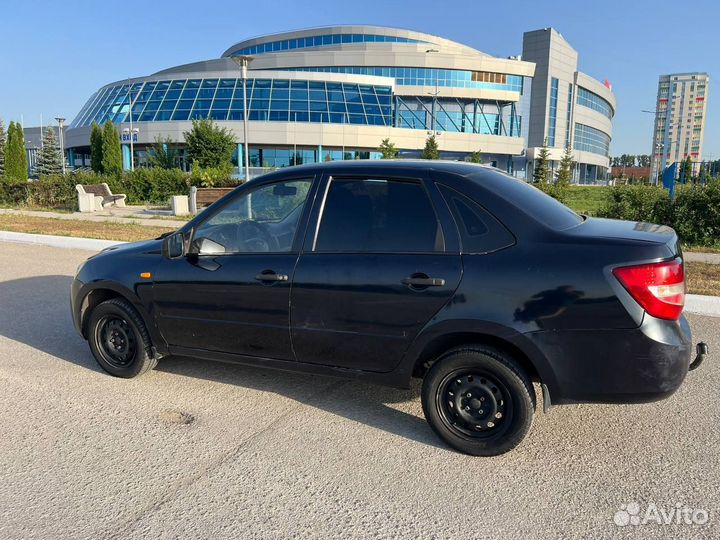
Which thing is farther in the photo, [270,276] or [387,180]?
[270,276]

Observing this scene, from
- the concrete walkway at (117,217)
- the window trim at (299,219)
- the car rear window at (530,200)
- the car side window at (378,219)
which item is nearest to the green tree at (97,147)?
the concrete walkway at (117,217)

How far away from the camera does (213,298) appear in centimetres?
395

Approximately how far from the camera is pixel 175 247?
160 inches

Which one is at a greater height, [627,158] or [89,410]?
[627,158]

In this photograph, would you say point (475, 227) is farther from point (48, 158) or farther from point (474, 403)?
point (48, 158)

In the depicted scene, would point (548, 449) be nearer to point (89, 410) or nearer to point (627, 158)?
point (89, 410)

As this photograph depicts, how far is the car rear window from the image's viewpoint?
131 inches

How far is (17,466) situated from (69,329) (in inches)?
123

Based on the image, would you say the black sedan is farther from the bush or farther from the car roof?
the bush

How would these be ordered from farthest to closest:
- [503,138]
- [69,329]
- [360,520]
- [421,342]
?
[503,138], [69,329], [421,342], [360,520]

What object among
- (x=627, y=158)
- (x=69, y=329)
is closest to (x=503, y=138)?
(x=69, y=329)

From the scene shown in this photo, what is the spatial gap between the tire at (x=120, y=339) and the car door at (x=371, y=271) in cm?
151

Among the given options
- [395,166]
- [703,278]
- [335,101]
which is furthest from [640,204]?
[335,101]

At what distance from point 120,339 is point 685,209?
11497mm
